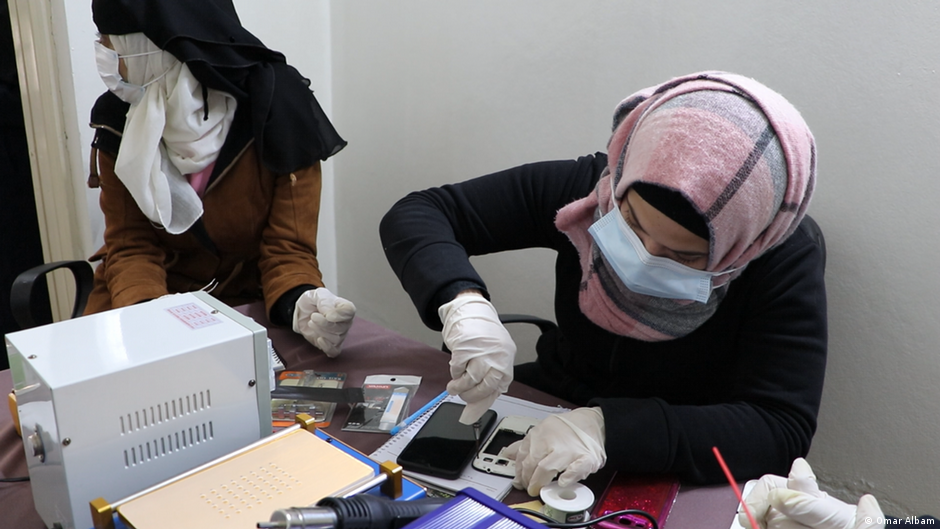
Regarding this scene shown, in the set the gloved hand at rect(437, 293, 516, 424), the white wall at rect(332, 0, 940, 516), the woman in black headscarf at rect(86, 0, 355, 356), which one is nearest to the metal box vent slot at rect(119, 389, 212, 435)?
the gloved hand at rect(437, 293, 516, 424)

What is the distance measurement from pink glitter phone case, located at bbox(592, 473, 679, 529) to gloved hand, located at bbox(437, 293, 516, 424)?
197mm

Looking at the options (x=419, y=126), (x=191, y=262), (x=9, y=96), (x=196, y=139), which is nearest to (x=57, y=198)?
(x=9, y=96)

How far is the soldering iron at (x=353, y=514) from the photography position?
18.7 inches

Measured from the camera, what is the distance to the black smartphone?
0.77 meters

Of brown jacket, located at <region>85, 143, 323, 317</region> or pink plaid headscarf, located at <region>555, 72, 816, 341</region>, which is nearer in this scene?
pink plaid headscarf, located at <region>555, 72, 816, 341</region>

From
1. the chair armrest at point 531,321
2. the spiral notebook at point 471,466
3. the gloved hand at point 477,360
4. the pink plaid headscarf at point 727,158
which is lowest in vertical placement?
the chair armrest at point 531,321

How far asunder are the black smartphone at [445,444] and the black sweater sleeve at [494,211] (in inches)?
13.2

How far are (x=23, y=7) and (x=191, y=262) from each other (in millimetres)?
921

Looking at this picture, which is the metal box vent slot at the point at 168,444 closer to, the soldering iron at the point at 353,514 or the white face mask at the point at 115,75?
the soldering iron at the point at 353,514

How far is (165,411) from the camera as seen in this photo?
624mm

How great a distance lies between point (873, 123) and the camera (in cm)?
110

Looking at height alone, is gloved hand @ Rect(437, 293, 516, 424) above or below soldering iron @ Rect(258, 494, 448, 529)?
below

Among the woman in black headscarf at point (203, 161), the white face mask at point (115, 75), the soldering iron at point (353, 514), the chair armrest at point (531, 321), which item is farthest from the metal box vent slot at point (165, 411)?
the white face mask at point (115, 75)

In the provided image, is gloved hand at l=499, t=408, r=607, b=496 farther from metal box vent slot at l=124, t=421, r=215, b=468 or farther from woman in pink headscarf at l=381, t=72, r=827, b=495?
metal box vent slot at l=124, t=421, r=215, b=468
